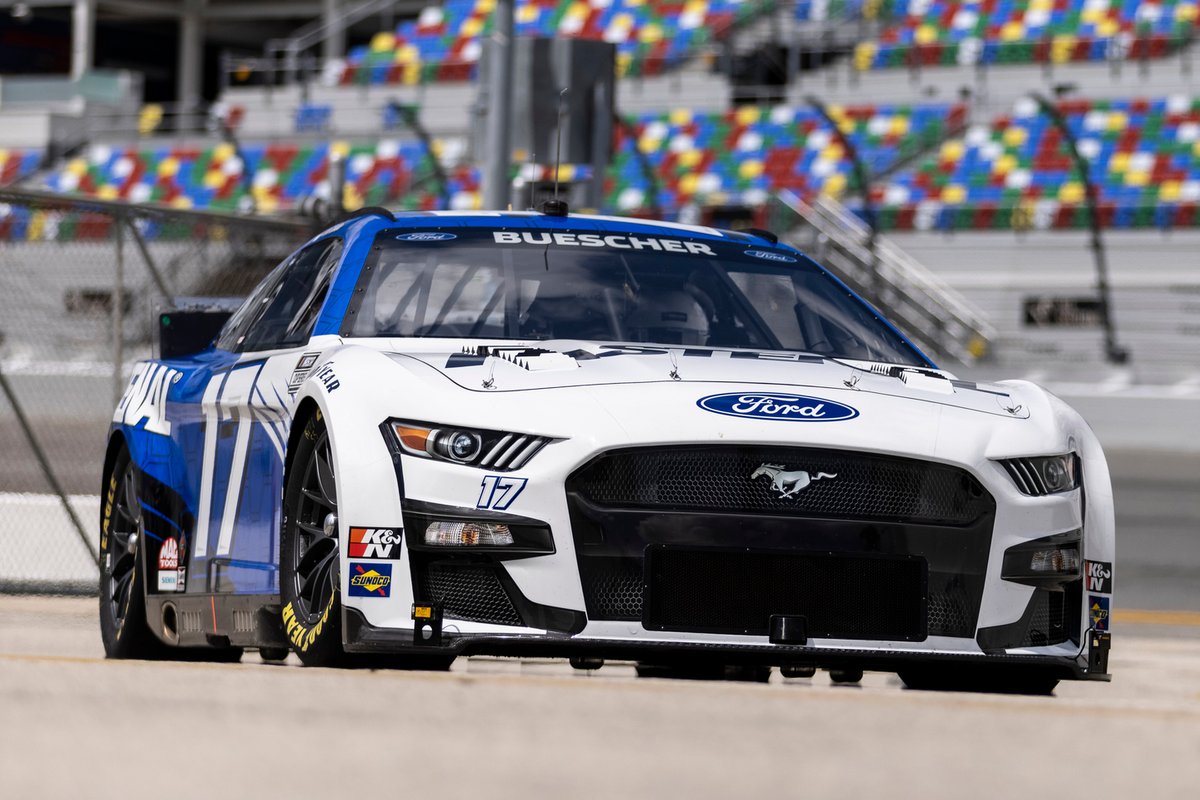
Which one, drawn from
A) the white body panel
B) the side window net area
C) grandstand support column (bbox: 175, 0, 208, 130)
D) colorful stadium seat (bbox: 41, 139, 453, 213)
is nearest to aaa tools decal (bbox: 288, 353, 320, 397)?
the white body panel

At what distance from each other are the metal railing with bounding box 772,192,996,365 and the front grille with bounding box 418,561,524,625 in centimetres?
2117

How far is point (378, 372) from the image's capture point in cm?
519

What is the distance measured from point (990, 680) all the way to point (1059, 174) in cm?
2677

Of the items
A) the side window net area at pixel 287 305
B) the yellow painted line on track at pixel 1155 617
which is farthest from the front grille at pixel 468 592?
the yellow painted line on track at pixel 1155 617

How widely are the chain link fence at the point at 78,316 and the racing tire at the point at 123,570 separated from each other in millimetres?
3185

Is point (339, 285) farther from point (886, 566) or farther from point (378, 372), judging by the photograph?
point (886, 566)

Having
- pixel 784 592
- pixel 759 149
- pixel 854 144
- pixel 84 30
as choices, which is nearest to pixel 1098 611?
pixel 784 592

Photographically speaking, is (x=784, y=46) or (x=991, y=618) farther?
(x=784, y=46)

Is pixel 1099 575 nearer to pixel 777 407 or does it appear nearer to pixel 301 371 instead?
pixel 777 407

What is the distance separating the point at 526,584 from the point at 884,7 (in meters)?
34.6

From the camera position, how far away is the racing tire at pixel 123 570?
6820mm

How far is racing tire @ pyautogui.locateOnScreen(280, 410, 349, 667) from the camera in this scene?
514 cm

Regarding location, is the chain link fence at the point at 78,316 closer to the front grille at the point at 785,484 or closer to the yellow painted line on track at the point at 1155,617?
the yellow painted line on track at the point at 1155,617

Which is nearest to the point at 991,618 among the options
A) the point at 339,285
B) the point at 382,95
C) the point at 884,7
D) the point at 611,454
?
the point at 611,454
